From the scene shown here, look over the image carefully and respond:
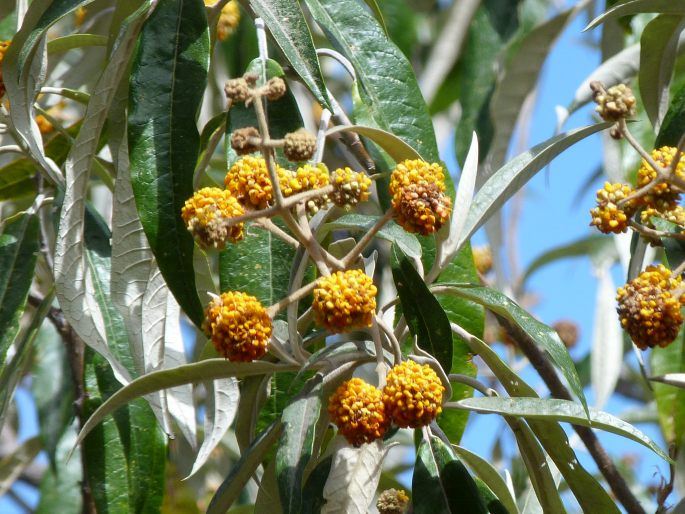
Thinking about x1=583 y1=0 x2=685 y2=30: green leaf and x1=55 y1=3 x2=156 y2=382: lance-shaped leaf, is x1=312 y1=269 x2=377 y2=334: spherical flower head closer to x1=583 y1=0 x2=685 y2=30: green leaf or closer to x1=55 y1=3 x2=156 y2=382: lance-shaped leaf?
x1=55 y1=3 x2=156 y2=382: lance-shaped leaf

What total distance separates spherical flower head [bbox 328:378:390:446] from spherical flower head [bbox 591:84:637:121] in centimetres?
39

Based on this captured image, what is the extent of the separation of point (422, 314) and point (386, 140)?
197mm

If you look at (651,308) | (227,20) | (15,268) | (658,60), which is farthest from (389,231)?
(227,20)

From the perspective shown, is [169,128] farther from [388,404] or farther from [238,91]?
[388,404]

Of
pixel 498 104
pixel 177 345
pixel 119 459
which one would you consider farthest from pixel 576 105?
pixel 119 459

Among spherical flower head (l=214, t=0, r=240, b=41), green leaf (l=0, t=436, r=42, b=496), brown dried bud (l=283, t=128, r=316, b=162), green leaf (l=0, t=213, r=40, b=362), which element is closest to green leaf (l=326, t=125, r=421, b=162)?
brown dried bud (l=283, t=128, r=316, b=162)

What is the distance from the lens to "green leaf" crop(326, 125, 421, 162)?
3.82ft

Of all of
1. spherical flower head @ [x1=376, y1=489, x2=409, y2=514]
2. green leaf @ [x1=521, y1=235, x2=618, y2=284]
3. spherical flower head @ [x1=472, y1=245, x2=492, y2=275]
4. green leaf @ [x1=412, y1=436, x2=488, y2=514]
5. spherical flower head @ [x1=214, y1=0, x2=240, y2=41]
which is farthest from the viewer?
green leaf @ [x1=521, y1=235, x2=618, y2=284]

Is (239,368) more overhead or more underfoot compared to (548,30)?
more underfoot

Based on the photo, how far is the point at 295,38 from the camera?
121 cm

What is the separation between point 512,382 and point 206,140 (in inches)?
22.2

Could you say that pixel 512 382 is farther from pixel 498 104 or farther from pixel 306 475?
pixel 498 104

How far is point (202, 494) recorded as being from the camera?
264 centimetres

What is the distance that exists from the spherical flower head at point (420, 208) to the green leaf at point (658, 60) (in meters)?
0.52
